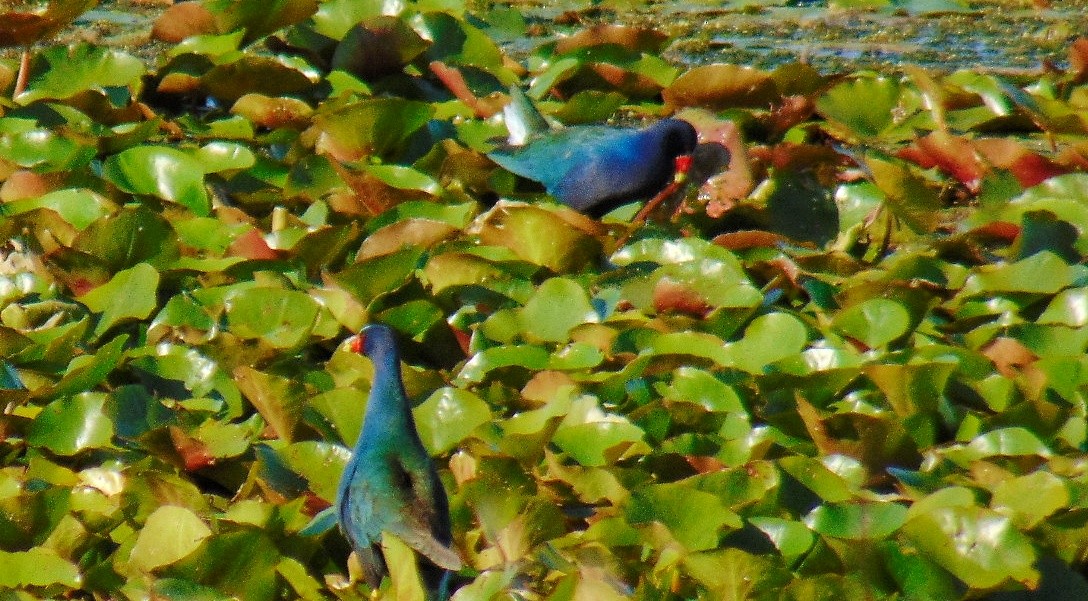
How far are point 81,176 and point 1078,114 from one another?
2373mm

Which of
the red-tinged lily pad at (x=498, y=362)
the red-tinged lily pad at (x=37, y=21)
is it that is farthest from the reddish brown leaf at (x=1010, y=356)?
the red-tinged lily pad at (x=37, y=21)

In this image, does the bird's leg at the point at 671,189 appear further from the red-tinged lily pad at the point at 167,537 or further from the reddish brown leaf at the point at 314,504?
the red-tinged lily pad at the point at 167,537

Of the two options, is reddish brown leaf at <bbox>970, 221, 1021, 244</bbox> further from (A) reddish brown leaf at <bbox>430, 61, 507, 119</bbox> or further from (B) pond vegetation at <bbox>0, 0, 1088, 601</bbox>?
(A) reddish brown leaf at <bbox>430, 61, 507, 119</bbox>

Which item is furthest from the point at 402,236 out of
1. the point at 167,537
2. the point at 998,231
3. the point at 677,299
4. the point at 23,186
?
the point at 998,231

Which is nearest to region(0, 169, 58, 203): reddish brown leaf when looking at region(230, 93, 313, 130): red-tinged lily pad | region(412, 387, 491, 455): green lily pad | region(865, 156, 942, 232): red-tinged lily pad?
region(230, 93, 313, 130): red-tinged lily pad

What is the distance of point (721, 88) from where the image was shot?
4090 mm

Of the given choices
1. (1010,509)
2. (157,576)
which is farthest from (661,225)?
(157,576)

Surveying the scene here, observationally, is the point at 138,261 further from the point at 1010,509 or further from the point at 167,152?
the point at 1010,509

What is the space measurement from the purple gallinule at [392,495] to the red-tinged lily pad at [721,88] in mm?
1953

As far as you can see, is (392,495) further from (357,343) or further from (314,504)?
(357,343)

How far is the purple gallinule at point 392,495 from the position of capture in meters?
2.16

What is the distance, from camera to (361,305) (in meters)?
2.94

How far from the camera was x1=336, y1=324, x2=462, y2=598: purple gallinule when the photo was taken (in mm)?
2158

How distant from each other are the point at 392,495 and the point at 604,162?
1.63 metres
